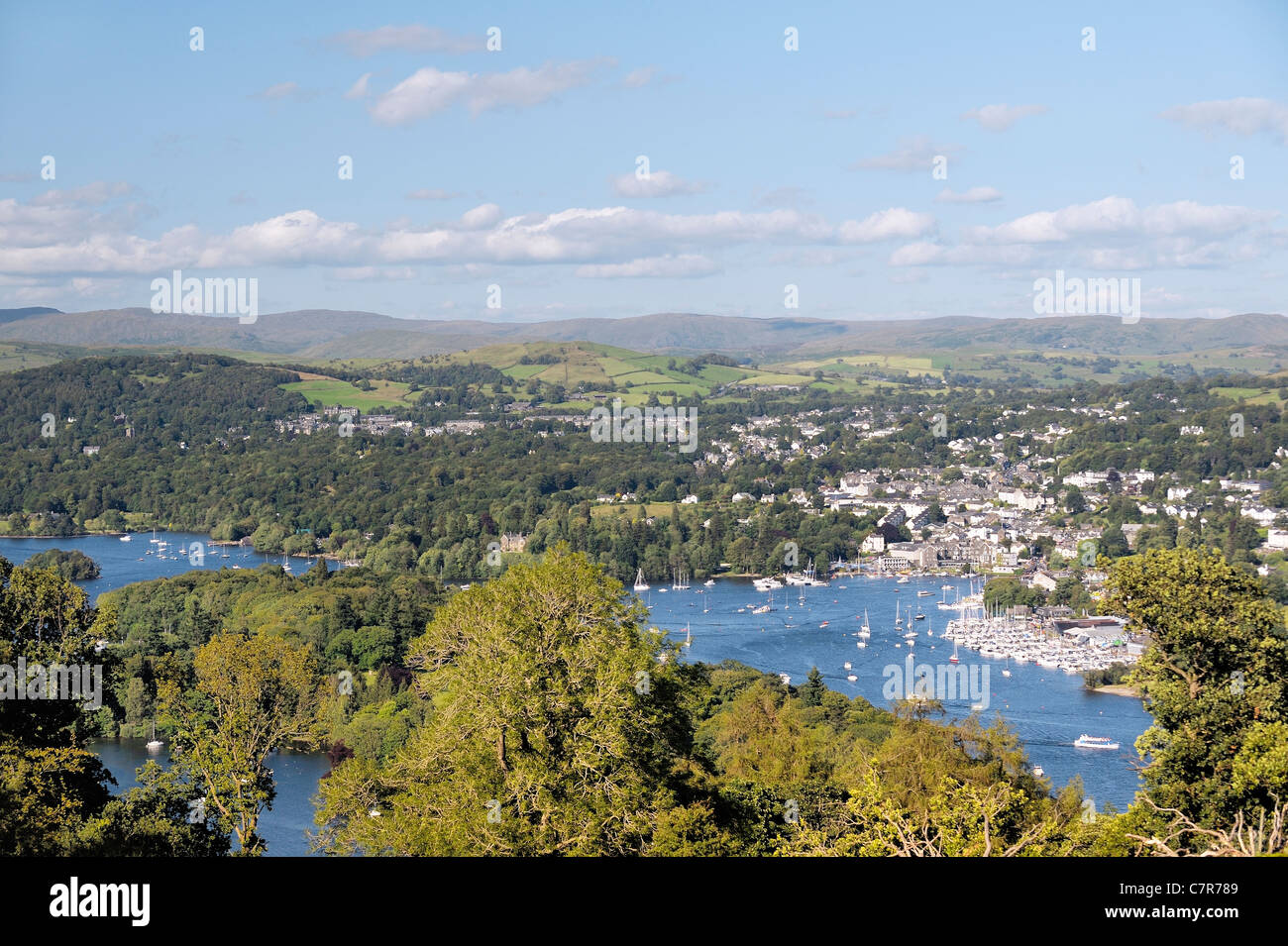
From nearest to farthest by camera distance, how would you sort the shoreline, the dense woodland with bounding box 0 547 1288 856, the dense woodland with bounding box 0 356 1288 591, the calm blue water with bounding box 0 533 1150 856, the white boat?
the dense woodland with bounding box 0 547 1288 856, the calm blue water with bounding box 0 533 1150 856, the white boat, the shoreline, the dense woodland with bounding box 0 356 1288 591

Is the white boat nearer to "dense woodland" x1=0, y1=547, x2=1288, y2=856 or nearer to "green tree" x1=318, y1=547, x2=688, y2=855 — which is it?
"dense woodland" x1=0, y1=547, x2=1288, y2=856

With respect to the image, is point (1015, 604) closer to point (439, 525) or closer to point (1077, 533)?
point (1077, 533)

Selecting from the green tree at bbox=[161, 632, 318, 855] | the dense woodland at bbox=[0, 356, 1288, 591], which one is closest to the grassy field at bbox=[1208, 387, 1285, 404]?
the dense woodland at bbox=[0, 356, 1288, 591]

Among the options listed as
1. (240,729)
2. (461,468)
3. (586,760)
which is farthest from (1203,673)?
(461,468)

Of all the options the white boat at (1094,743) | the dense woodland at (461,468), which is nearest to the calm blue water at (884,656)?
the white boat at (1094,743)

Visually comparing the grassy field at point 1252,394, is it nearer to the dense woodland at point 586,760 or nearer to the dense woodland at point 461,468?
the dense woodland at point 461,468
